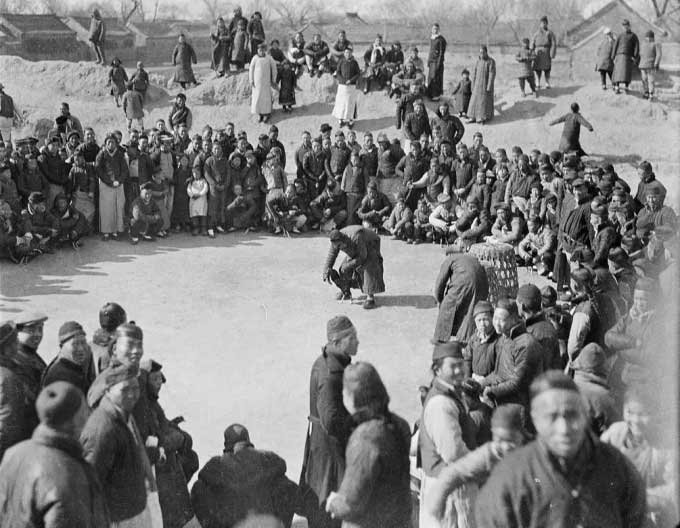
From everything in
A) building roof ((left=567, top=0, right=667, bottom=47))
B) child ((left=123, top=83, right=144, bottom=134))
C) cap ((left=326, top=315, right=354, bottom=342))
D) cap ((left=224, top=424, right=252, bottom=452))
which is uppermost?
building roof ((left=567, top=0, right=667, bottom=47))

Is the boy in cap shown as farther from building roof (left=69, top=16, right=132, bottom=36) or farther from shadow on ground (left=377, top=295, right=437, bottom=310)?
building roof (left=69, top=16, right=132, bottom=36)

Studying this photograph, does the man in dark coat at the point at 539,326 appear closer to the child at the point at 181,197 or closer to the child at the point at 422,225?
the child at the point at 422,225

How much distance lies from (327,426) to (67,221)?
8.15 m

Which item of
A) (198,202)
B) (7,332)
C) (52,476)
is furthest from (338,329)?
(198,202)

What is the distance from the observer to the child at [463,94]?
19344mm

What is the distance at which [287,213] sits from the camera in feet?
46.2

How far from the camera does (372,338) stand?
9.79 meters

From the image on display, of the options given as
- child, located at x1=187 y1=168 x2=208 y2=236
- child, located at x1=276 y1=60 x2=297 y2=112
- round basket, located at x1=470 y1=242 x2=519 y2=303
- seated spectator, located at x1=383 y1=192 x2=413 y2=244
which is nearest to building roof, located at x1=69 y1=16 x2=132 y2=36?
child, located at x1=276 y1=60 x2=297 y2=112

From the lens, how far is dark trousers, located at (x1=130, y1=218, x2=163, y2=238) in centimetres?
1317

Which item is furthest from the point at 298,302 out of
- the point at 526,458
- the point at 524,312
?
the point at 526,458

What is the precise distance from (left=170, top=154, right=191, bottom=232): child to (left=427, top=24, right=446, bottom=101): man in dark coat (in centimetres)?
809

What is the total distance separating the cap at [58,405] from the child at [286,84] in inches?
655

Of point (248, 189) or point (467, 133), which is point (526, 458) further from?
point (467, 133)

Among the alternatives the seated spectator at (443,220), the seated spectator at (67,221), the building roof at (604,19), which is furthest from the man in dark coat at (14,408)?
the building roof at (604,19)
